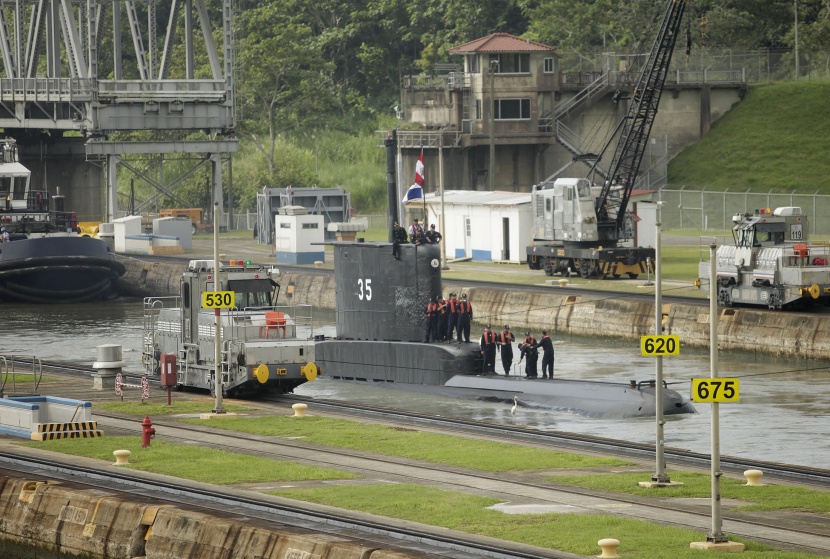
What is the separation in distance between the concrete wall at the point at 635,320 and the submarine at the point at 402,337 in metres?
10.6

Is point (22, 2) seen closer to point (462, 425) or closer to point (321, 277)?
point (321, 277)

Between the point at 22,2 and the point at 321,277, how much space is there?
97.5 feet

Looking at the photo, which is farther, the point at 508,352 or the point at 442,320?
the point at 508,352

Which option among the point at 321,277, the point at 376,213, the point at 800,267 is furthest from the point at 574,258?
the point at 376,213

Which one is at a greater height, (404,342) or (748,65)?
(748,65)

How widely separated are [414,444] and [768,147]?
2499 inches

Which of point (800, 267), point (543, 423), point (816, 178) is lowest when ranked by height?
point (543, 423)

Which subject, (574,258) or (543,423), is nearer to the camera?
(543,423)

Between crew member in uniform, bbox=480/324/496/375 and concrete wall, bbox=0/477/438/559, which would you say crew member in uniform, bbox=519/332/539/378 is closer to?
crew member in uniform, bbox=480/324/496/375

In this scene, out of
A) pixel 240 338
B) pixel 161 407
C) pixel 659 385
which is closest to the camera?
pixel 659 385

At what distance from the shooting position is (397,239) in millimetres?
40062

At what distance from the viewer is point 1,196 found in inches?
2822

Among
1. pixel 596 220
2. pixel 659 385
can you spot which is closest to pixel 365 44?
pixel 596 220

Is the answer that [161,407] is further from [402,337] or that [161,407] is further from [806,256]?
[806,256]
